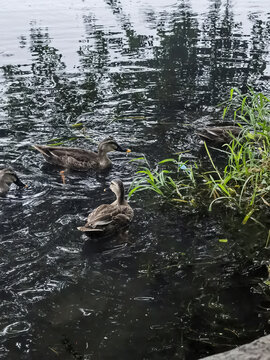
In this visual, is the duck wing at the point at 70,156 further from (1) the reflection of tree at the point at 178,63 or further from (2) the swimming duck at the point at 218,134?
(1) the reflection of tree at the point at 178,63

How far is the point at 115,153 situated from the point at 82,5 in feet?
54.2

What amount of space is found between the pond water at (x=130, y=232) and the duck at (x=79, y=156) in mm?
166

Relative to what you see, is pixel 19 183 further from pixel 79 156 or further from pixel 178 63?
pixel 178 63

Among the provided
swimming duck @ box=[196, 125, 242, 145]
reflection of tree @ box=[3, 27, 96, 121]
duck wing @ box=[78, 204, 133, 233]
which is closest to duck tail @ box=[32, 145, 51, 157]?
reflection of tree @ box=[3, 27, 96, 121]

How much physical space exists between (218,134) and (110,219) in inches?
133

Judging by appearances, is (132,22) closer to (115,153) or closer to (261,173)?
(115,153)

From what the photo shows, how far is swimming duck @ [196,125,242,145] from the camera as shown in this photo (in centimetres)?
827

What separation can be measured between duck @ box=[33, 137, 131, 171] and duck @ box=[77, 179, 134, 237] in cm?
159

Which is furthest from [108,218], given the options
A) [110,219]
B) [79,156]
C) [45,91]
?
[45,91]

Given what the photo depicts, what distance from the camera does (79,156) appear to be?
25.8 feet

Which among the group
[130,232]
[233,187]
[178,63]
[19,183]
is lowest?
[130,232]

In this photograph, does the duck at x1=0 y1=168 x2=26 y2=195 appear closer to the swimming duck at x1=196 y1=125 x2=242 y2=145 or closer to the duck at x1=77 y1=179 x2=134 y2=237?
the duck at x1=77 y1=179 x2=134 y2=237

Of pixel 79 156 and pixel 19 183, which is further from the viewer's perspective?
pixel 79 156

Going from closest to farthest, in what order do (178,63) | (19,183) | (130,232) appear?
1. (130,232)
2. (19,183)
3. (178,63)
